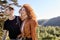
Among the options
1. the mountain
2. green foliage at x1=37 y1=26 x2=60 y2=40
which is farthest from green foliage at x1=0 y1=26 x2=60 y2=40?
the mountain

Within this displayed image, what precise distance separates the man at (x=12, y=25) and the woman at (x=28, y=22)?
0.18 feet

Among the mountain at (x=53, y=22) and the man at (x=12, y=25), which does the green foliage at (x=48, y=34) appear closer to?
the mountain at (x=53, y=22)

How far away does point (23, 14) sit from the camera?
258 centimetres

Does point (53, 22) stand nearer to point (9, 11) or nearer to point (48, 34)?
point (48, 34)

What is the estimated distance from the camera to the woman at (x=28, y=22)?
2.52 meters

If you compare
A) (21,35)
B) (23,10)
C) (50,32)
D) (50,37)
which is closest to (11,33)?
(21,35)

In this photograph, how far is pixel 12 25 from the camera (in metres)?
2.57

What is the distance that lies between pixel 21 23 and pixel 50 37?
13.0 ft

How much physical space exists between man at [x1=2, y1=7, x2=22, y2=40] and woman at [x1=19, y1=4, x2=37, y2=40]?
0.05 m

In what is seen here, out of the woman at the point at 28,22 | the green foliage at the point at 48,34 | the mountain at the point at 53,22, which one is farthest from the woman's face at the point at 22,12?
the mountain at the point at 53,22

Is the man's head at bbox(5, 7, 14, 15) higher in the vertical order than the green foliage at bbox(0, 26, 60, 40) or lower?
higher

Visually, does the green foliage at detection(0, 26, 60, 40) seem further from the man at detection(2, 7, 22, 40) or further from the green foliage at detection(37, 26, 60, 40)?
the man at detection(2, 7, 22, 40)

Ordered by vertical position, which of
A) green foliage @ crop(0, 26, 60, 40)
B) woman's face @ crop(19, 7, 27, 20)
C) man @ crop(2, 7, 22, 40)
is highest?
woman's face @ crop(19, 7, 27, 20)

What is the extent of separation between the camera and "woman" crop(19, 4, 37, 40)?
8.27ft
